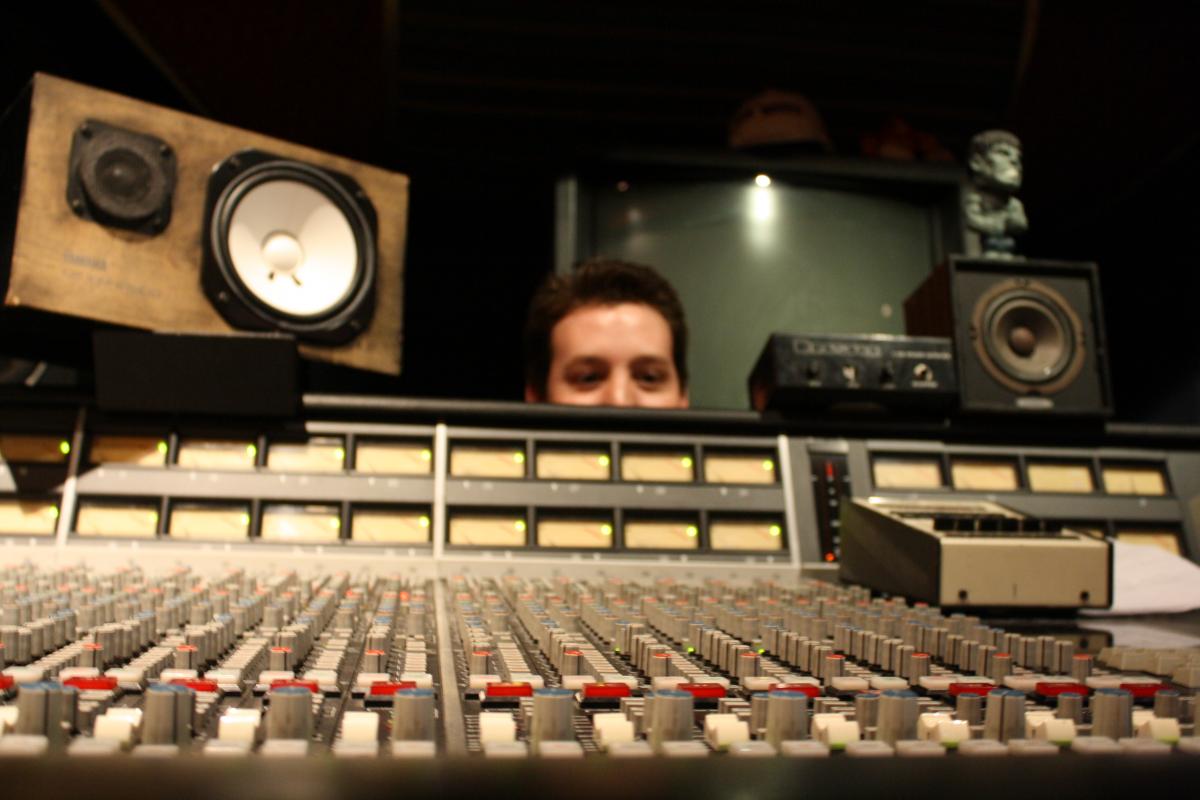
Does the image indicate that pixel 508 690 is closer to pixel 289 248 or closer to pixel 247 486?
pixel 247 486

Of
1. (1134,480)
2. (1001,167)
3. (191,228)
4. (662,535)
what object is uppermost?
(1001,167)

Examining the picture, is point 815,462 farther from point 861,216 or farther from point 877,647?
point 861,216

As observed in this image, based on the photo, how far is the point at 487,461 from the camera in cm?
145

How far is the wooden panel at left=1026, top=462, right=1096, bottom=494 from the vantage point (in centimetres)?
155

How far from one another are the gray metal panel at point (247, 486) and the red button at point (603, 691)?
0.92m

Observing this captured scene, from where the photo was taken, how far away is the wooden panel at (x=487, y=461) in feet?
4.72

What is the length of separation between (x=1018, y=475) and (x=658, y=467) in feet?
2.11

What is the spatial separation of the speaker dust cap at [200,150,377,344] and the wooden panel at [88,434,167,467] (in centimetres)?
23

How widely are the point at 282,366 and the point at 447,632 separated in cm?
79

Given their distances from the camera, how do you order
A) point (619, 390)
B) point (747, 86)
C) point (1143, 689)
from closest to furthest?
point (1143, 689), point (619, 390), point (747, 86)

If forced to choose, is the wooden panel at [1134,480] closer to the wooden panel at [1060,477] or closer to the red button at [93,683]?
the wooden panel at [1060,477]

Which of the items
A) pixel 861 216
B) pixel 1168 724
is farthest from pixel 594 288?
pixel 1168 724

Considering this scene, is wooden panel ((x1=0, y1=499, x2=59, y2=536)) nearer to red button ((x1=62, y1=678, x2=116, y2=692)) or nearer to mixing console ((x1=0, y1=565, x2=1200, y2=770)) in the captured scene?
mixing console ((x1=0, y1=565, x2=1200, y2=770))

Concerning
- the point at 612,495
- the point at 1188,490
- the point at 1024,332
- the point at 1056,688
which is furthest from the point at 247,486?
the point at 1188,490
